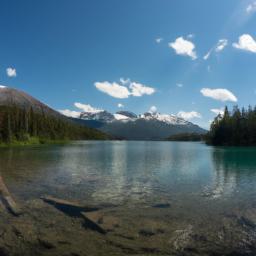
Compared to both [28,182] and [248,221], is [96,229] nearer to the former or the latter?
[248,221]

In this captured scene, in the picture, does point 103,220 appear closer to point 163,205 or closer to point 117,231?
point 117,231

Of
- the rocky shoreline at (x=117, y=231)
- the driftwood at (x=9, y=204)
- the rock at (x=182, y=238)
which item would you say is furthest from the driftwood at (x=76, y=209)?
the rock at (x=182, y=238)

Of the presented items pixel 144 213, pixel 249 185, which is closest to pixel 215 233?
pixel 144 213

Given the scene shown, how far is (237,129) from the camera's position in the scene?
552 feet

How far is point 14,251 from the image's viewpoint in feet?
43.5

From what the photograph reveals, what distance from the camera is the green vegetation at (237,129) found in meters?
164

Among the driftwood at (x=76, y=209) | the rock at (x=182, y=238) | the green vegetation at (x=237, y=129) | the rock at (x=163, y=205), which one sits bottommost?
the rock at (x=182, y=238)

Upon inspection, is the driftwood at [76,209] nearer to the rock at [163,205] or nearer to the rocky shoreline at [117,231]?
the rocky shoreline at [117,231]

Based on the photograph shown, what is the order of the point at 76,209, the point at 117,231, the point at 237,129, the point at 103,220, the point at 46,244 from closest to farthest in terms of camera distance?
the point at 46,244 < the point at 117,231 < the point at 103,220 < the point at 76,209 < the point at 237,129

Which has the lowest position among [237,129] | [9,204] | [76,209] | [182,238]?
[182,238]

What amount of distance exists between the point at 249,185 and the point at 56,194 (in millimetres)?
23581

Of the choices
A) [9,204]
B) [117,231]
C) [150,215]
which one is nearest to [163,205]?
[150,215]

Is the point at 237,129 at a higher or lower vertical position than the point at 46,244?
higher

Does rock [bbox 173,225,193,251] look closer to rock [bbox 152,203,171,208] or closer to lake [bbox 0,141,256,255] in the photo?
lake [bbox 0,141,256,255]
